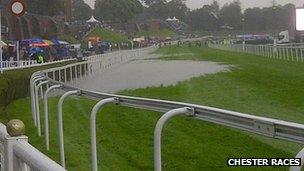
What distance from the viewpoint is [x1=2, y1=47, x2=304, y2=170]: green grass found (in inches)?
232

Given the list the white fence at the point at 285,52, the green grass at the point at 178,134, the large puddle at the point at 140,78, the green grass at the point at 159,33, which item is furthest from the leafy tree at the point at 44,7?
the green grass at the point at 178,134

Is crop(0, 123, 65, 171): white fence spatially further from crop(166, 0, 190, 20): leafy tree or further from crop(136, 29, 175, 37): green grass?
crop(166, 0, 190, 20): leafy tree

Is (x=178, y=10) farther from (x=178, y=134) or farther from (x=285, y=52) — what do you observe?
(x=178, y=134)

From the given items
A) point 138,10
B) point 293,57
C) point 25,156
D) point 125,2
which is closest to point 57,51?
point 293,57

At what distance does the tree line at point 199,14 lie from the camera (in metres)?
131

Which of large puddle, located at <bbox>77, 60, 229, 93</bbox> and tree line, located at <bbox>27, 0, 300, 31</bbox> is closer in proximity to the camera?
large puddle, located at <bbox>77, 60, 229, 93</bbox>

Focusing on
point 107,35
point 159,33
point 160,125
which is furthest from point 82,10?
point 160,125

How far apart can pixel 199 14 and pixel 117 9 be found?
34.3m

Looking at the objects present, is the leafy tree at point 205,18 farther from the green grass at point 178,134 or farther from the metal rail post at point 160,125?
the metal rail post at point 160,125

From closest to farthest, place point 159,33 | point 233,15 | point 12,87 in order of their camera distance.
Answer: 1. point 12,87
2. point 159,33
3. point 233,15

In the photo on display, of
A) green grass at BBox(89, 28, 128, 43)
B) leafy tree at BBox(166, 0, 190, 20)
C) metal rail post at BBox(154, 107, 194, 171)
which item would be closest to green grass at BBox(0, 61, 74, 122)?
metal rail post at BBox(154, 107, 194, 171)

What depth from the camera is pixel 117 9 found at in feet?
419

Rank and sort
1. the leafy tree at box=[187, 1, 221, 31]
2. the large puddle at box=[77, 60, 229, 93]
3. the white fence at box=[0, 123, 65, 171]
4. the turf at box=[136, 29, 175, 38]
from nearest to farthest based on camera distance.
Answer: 1. the white fence at box=[0, 123, 65, 171]
2. the large puddle at box=[77, 60, 229, 93]
3. the turf at box=[136, 29, 175, 38]
4. the leafy tree at box=[187, 1, 221, 31]

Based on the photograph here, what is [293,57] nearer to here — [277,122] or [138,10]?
[277,122]
